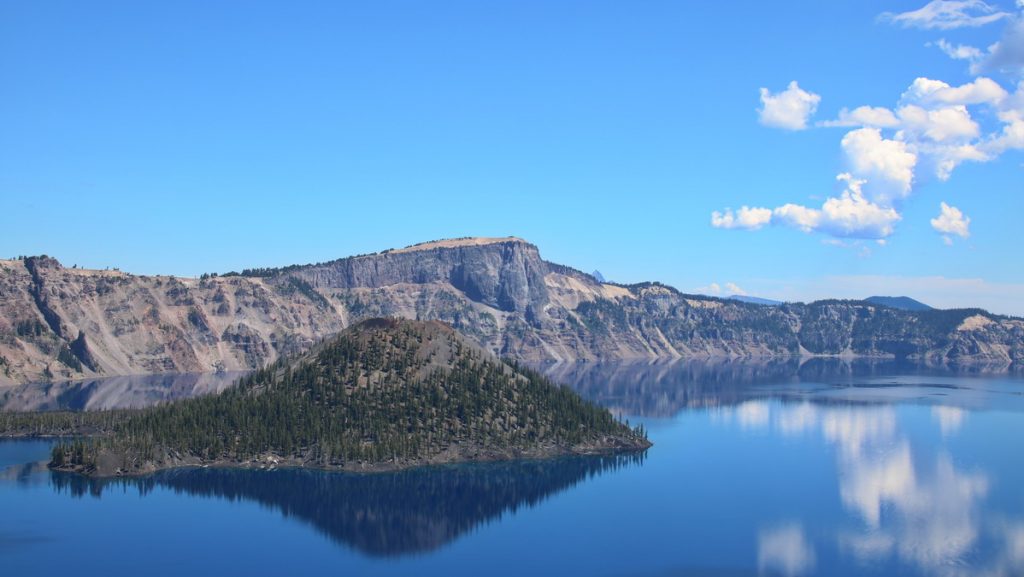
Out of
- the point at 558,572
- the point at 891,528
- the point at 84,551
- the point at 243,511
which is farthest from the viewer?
the point at 243,511

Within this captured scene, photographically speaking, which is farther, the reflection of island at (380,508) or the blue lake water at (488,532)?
the reflection of island at (380,508)

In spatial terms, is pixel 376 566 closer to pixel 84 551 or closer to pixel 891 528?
pixel 84 551

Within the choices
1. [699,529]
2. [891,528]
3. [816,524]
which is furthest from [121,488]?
[891,528]

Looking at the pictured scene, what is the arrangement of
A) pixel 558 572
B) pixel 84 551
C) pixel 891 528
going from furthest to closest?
1. pixel 891 528
2. pixel 84 551
3. pixel 558 572

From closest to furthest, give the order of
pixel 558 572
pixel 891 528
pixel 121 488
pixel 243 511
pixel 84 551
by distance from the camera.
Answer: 1. pixel 558 572
2. pixel 84 551
3. pixel 891 528
4. pixel 243 511
5. pixel 121 488

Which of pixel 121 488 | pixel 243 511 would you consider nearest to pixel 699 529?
pixel 243 511

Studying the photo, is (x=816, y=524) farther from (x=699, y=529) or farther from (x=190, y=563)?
(x=190, y=563)

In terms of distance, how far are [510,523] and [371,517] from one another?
86.3 feet

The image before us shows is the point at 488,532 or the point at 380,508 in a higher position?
the point at 380,508

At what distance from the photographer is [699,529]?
558ft

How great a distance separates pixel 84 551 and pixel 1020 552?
15265 cm

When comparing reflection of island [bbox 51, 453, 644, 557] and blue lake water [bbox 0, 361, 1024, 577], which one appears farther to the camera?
reflection of island [bbox 51, 453, 644, 557]

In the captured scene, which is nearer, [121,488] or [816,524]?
[816,524]

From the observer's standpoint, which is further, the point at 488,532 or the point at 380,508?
the point at 380,508
